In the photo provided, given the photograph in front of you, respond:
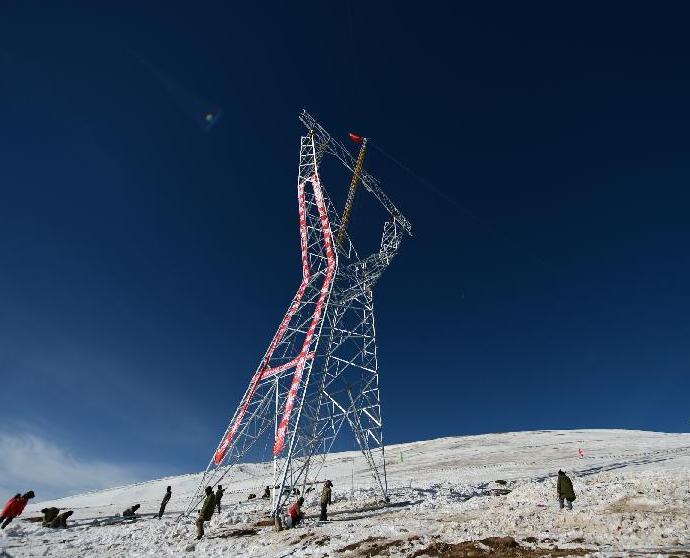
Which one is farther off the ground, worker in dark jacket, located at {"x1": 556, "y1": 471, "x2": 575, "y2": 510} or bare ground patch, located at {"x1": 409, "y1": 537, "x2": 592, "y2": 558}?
worker in dark jacket, located at {"x1": 556, "y1": 471, "x2": 575, "y2": 510}

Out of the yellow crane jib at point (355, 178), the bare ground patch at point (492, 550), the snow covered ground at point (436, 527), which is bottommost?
the bare ground patch at point (492, 550)

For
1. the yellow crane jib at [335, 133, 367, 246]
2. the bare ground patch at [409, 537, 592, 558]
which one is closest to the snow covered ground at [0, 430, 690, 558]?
the bare ground patch at [409, 537, 592, 558]

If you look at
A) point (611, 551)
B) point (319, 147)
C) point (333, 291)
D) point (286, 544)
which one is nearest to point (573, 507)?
point (611, 551)

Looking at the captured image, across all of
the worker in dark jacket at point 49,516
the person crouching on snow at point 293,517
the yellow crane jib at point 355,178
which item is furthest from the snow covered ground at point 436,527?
the yellow crane jib at point 355,178

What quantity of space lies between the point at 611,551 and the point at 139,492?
50.1 m

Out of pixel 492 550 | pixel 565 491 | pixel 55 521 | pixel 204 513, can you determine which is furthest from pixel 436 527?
pixel 55 521

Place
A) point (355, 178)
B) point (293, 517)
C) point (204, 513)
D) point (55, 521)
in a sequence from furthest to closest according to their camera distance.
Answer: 1. point (355, 178)
2. point (55, 521)
3. point (293, 517)
4. point (204, 513)

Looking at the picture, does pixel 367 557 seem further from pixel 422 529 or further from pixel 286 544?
pixel 286 544

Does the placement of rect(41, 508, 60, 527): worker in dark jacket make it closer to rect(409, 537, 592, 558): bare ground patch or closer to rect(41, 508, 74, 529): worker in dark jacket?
rect(41, 508, 74, 529): worker in dark jacket

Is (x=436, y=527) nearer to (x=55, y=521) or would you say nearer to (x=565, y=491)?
(x=565, y=491)

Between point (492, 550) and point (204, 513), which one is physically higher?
point (204, 513)

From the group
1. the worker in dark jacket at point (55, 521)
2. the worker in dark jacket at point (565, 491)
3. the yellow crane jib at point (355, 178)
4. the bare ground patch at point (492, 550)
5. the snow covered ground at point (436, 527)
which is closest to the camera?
the bare ground patch at point (492, 550)

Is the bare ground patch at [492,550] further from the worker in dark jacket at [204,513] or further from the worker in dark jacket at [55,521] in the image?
the worker in dark jacket at [55,521]

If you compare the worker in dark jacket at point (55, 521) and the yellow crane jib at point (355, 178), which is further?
the yellow crane jib at point (355, 178)
